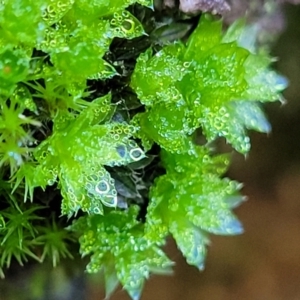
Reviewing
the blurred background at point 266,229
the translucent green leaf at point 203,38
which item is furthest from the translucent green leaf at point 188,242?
the blurred background at point 266,229

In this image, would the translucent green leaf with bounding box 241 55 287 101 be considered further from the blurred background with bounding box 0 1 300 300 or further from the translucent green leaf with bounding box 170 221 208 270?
the blurred background with bounding box 0 1 300 300

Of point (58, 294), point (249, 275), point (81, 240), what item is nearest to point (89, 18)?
point (81, 240)

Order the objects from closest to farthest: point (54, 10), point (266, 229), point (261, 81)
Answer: point (54, 10)
point (261, 81)
point (266, 229)

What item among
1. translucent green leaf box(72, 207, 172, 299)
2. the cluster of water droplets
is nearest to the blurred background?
translucent green leaf box(72, 207, 172, 299)

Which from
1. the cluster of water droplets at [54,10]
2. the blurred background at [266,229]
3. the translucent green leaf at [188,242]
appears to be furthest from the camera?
the blurred background at [266,229]

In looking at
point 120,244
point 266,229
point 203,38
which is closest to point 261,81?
point 203,38

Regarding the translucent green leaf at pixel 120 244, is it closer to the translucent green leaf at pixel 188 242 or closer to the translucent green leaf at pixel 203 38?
the translucent green leaf at pixel 188 242

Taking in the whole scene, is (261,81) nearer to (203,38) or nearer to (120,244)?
(203,38)

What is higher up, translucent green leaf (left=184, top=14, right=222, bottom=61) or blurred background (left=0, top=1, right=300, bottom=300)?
translucent green leaf (left=184, top=14, right=222, bottom=61)
